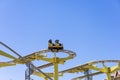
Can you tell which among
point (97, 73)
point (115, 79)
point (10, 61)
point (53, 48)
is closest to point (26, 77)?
point (53, 48)

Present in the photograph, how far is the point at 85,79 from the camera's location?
56.2 m

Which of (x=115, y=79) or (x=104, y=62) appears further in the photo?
(x=115, y=79)

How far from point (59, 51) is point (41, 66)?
7839 millimetres

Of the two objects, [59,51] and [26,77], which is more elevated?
[59,51]

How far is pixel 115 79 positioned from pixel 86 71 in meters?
11.9

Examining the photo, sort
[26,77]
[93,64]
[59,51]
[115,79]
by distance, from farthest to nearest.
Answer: [115,79] → [93,64] → [59,51] → [26,77]

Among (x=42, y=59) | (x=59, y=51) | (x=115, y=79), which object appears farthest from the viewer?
(x=115, y=79)

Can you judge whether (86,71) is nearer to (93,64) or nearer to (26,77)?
(93,64)

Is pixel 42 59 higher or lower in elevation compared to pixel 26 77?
higher

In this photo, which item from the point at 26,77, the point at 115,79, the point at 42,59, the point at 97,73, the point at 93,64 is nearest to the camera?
the point at 26,77

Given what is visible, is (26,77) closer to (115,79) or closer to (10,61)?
(10,61)

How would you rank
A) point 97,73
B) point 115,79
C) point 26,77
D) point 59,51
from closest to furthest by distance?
point 26,77 → point 59,51 → point 97,73 → point 115,79

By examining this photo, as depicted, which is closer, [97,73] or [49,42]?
[49,42]

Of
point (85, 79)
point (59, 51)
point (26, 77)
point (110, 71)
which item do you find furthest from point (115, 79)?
point (26, 77)
